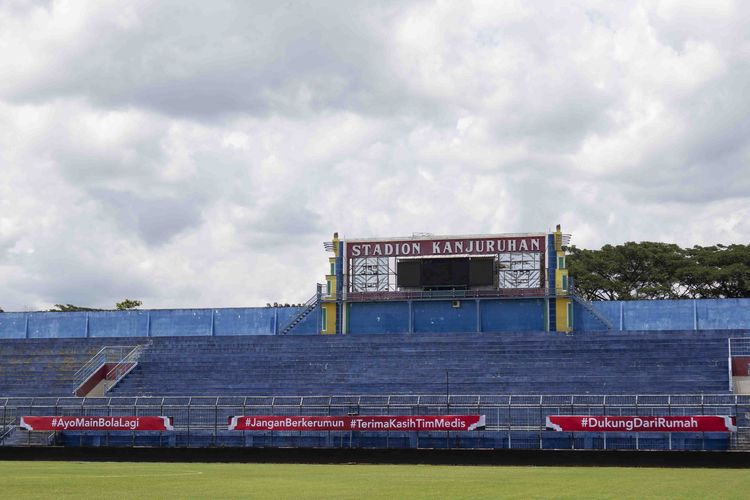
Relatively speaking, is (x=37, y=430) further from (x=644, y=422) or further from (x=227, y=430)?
(x=644, y=422)

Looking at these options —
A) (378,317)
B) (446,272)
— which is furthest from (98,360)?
(446,272)

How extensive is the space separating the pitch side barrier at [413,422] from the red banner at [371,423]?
4 centimetres

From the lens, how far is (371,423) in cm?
4216

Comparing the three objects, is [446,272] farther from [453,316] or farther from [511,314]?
[511,314]

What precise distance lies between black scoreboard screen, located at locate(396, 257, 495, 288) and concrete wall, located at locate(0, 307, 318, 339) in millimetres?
8801

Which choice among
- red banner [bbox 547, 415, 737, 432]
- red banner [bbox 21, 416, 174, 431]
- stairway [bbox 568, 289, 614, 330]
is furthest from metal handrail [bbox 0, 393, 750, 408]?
stairway [bbox 568, 289, 614, 330]

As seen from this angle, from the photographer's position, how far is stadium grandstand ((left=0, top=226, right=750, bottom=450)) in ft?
138

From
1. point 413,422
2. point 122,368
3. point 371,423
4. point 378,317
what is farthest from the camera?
point 378,317

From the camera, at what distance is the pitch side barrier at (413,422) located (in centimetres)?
4012

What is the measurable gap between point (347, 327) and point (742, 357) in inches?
991

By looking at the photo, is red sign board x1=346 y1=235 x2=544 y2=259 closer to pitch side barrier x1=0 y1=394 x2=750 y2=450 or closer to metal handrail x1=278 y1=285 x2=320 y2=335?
metal handrail x1=278 y1=285 x2=320 y2=335

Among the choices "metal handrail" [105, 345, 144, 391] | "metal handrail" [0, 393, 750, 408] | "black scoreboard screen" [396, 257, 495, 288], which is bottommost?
"metal handrail" [0, 393, 750, 408]

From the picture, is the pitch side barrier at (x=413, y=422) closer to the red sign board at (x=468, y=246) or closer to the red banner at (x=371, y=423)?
the red banner at (x=371, y=423)

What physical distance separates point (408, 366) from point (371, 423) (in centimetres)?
1162
